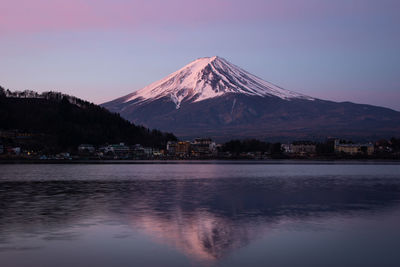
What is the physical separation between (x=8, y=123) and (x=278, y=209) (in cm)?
15222

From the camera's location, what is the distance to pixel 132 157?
162 metres

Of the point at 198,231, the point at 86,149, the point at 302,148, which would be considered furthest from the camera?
the point at 302,148

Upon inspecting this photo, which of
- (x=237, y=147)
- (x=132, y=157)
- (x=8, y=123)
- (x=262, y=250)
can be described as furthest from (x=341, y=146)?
(x=262, y=250)

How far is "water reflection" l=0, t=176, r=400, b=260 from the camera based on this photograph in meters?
15.7

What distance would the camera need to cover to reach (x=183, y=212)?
22.3 m

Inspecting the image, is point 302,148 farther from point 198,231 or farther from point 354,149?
point 198,231

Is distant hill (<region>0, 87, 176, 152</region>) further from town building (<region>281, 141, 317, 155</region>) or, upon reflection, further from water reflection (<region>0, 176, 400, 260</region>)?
water reflection (<region>0, 176, 400, 260</region>)

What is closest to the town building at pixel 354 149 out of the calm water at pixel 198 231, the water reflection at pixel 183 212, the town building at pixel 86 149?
the town building at pixel 86 149

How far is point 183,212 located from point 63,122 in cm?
14666

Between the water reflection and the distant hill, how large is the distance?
127 m

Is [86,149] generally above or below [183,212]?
above

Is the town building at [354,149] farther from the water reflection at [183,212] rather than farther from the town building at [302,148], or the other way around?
the water reflection at [183,212]

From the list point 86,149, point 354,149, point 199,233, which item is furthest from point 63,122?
point 199,233

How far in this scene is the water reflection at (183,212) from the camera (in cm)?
1572
